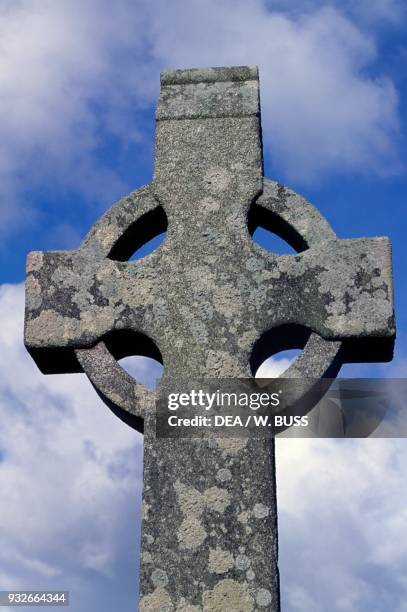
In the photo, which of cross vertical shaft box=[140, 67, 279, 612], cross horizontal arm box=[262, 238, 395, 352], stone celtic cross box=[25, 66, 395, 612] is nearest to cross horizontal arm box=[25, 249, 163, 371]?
stone celtic cross box=[25, 66, 395, 612]

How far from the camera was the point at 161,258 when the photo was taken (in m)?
5.45

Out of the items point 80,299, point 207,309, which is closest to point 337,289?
point 207,309

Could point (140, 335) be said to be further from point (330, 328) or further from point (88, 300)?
point (330, 328)

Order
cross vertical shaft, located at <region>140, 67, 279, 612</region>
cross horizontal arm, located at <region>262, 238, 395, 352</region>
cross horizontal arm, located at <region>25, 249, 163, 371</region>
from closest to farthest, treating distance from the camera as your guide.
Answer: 1. cross vertical shaft, located at <region>140, 67, 279, 612</region>
2. cross horizontal arm, located at <region>262, 238, 395, 352</region>
3. cross horizontal arm, located at <region>25, 249, 163, 371</region>

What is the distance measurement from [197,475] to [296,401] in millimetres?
680

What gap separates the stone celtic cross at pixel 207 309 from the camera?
4668 millimetres

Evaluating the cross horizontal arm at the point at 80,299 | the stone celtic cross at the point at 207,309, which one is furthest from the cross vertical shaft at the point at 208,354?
the cross horizontal arm at the point at 80,299

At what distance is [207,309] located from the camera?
207 inches

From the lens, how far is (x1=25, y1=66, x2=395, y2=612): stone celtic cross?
15.3 ft

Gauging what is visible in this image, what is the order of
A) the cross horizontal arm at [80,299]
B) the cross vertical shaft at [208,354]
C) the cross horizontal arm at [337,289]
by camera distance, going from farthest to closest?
the cross horizontal arm at [80,299] → the cross horizontal arm at [337,289] → the cross vertical shaft at [208,354]

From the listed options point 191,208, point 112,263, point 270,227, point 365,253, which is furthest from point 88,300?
point 365,253

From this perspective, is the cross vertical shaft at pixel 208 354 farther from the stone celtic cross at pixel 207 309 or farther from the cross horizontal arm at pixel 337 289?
the cross horizontal arm at pixel 337 289

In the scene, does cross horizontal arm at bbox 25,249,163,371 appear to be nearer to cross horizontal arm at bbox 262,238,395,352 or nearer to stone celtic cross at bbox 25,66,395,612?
stone celtic cross at bbox 25,66,395,612

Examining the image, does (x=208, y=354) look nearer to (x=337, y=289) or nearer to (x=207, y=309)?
(x=207, y=309)
